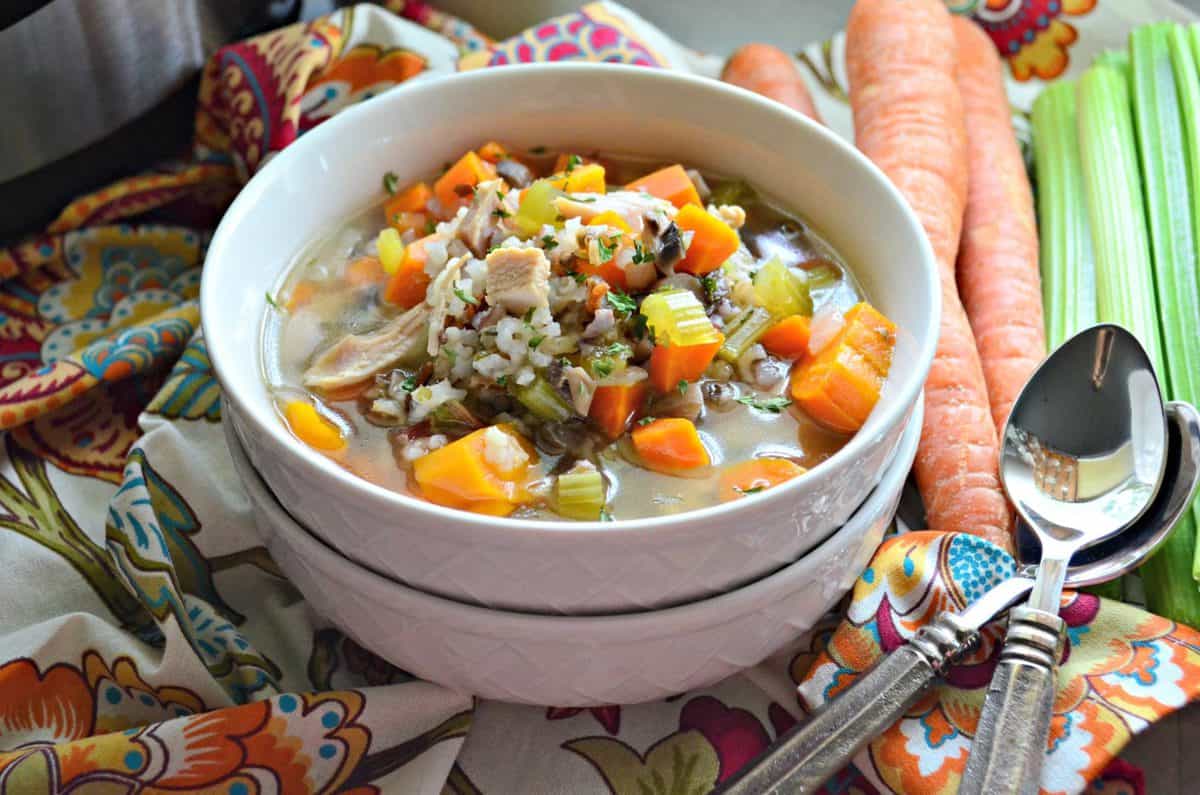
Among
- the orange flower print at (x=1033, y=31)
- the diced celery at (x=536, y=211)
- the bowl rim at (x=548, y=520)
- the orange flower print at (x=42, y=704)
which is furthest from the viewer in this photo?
the orange flower print at (x=1033, y=31)

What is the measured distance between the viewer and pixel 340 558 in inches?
67.6

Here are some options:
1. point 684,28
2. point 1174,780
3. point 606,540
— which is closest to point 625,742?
point 606,540

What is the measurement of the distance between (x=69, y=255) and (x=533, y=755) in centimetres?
154

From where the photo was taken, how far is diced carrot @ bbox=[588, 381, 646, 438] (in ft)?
6.11

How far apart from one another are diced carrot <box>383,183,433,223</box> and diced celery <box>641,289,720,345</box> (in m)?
0.60

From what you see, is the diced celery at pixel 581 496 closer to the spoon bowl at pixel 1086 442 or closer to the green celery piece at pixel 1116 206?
the spoon bowl at pixel 1086 442

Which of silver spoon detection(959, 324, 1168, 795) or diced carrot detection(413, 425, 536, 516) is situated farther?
silver spoon detection(959, 324, 1168, 795)

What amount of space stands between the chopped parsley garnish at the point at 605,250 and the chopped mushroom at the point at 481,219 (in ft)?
0.68

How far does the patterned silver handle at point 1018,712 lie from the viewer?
1.67 metres

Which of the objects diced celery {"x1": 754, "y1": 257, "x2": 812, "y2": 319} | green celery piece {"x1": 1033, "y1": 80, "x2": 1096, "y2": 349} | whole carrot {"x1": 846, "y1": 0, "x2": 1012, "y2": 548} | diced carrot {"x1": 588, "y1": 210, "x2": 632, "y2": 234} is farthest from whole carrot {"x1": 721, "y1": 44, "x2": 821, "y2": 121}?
diced carrot {"x1": 588, "y1": 210, "x2": 632, "y2": 234}

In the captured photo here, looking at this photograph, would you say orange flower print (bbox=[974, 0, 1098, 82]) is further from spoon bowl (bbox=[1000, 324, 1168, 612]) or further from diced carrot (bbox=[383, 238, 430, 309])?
diced carrot (bbox=[383, 238, 430, 309])

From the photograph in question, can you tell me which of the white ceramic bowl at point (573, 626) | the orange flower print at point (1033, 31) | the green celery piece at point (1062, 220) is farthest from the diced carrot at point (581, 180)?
the orange flower print at point (1033, 31)

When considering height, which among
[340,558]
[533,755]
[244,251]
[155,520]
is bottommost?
[533,755]

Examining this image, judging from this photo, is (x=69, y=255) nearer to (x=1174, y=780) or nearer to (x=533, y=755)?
(x=533, y=755)
